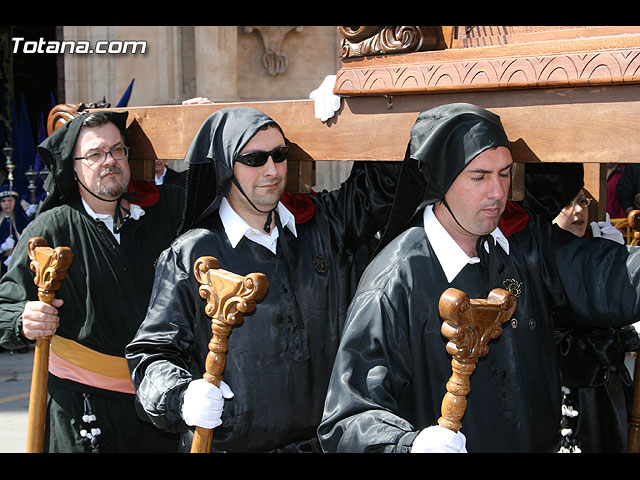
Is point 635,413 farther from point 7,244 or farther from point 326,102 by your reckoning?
point 7,244

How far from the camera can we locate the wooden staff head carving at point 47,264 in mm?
3219

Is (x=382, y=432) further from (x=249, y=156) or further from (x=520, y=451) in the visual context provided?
(x=249, y=156)

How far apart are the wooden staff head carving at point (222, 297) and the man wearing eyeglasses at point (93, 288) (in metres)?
1.19

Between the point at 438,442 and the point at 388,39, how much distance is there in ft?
4.43

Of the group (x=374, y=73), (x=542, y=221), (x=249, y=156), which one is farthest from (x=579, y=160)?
(x=249, y=156)

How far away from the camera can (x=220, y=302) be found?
2.45 metres

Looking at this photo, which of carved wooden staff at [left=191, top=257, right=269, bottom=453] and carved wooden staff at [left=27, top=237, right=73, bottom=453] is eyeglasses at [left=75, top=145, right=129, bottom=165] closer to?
carved wooden staff at [left=27, top=237, right=73, bottom=453]

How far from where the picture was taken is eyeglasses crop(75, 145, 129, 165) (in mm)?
3656

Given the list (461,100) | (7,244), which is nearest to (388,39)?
(461,100)

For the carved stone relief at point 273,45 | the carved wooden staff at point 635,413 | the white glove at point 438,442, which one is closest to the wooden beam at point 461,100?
the white glove at point 438,442

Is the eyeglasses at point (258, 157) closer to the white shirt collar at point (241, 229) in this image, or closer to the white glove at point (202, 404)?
the white shirt collar at point (241, 229)

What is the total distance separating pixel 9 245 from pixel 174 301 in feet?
18.8
